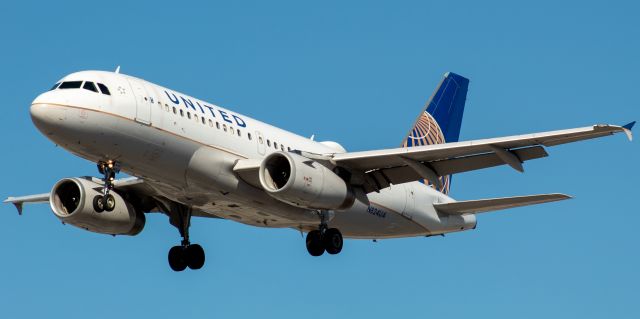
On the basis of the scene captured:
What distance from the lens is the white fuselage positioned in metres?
34.4

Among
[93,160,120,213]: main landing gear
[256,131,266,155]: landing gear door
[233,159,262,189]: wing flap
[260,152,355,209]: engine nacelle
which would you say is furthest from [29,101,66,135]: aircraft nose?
[256,131,266,155]: landing gear door

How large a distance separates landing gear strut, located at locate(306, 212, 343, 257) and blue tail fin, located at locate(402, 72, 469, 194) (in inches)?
379

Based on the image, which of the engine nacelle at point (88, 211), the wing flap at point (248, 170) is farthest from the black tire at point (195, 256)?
the wing flap at point (248, 170)

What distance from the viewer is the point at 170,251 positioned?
42.4 m

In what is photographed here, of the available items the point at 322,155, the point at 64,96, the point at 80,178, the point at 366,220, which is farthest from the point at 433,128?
the point at 64,96

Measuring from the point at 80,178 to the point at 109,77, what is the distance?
18.5 feet

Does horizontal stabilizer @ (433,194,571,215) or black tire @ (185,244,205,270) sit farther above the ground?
horizontal stabilizer @ (433,194,571,215)

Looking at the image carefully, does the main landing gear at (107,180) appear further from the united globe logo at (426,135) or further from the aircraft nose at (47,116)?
the united globe logo at (426,135)

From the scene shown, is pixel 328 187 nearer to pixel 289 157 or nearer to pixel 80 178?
pixel 289 157

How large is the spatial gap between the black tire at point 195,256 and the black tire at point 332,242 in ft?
16.2

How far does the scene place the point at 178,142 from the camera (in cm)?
3581

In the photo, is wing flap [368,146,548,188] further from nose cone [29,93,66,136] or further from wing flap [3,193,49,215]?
wing flap [3,193,49,215]

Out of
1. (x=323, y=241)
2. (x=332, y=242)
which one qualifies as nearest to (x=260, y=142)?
(x=323, y=241)

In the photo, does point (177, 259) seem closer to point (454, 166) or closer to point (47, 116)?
point (47, 116)
